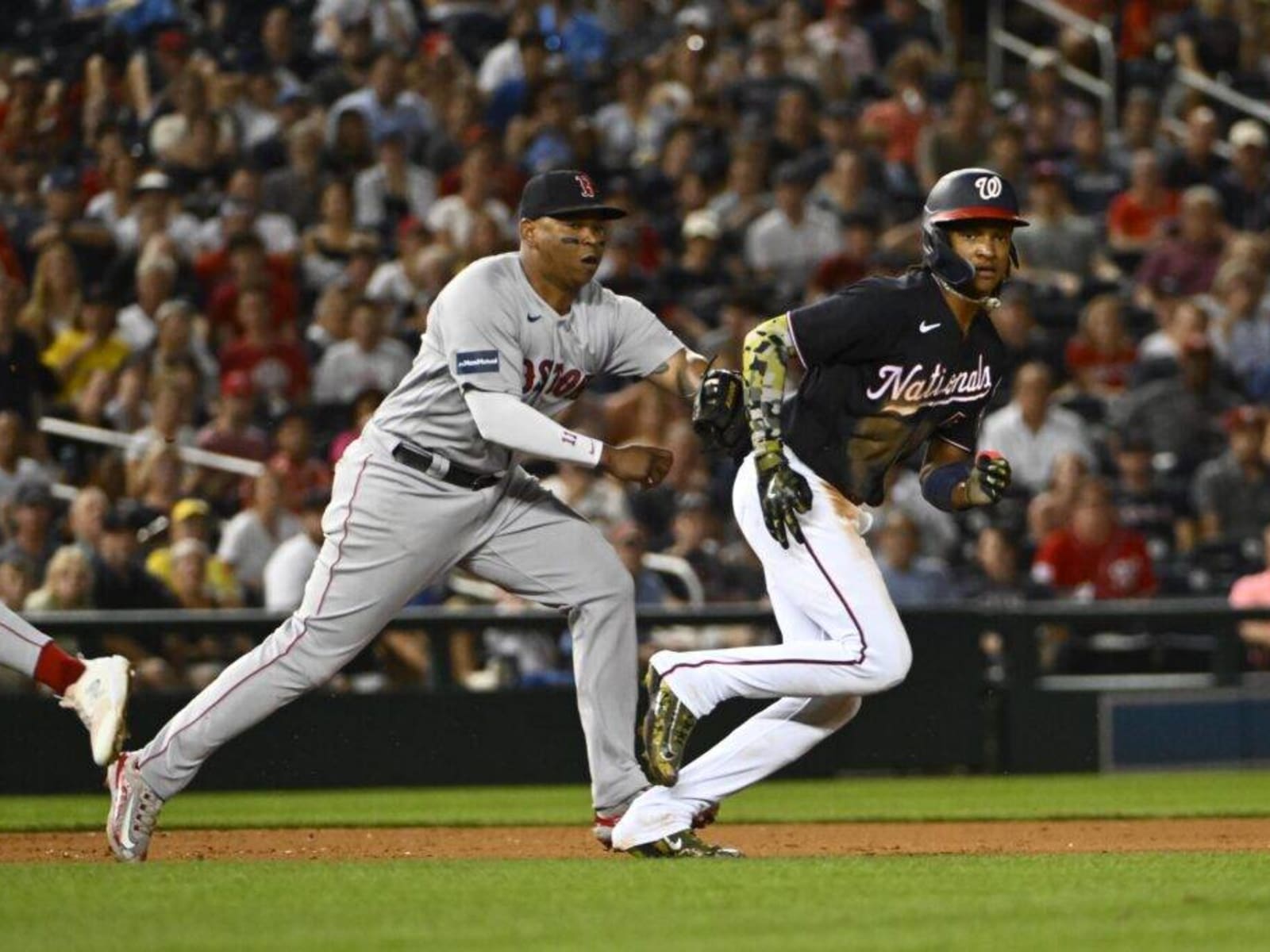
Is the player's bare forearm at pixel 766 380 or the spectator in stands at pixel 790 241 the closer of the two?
the player's bare forearm at pixel 766 380

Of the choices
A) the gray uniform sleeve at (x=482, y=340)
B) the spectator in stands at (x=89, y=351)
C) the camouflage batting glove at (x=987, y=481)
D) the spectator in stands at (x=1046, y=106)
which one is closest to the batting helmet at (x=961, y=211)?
the camouflage batting glove at (x=987, y=481)

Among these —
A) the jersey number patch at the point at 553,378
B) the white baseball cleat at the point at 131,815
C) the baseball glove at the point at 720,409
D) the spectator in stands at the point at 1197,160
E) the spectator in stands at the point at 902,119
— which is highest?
the spectator in stands at the point at 902,119

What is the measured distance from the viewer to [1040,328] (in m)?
15.3

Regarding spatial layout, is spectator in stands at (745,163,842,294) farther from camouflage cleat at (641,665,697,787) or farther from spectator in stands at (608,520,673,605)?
camouflage cleat at (641,665,697,787)

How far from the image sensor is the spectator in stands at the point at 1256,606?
12.3 metres

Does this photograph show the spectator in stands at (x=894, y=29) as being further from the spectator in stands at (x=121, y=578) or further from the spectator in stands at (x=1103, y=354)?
the spectator in stands at (x=121, y=578)

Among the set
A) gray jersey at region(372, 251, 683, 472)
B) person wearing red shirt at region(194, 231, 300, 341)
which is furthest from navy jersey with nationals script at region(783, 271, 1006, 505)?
person wearing red shirt at region(194, 231, 300, 341)

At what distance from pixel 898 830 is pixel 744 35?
392 inches

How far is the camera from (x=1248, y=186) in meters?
16.5

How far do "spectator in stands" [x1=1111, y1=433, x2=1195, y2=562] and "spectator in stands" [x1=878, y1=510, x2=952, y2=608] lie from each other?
1.54 metres

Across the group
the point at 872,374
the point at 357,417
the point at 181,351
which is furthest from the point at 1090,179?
the point at 872,374

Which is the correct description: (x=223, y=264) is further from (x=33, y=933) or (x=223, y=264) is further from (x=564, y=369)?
(x=33, y=933)

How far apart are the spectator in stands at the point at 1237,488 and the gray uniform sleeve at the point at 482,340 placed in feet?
24.1

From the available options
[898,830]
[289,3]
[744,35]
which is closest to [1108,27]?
[744,35]
